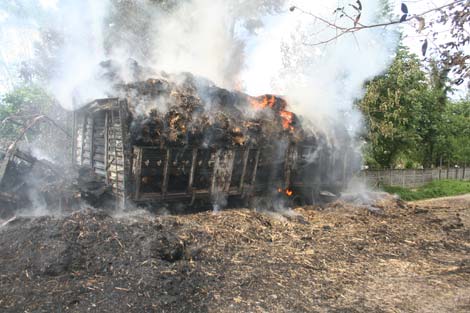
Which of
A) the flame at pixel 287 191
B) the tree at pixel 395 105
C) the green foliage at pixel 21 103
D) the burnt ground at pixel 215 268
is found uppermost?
the tree at pixel 395 105

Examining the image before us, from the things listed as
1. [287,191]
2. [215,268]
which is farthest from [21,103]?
[215,268]

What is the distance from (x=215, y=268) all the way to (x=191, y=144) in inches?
135

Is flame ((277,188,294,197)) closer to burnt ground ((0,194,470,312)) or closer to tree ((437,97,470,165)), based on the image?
burnt ground ((0,194,470,312))

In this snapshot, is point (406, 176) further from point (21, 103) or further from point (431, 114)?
point (21, 103)

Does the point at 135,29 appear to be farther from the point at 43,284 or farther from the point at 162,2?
the point at 43,284

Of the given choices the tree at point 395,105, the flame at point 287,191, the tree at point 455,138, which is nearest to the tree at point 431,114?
the tree at point 395,105

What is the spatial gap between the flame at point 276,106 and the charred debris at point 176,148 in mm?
34

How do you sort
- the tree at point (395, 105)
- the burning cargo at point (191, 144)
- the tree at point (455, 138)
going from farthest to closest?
the tree at point (455, 138) < the tree at point (395, 105) < the burning cargo at point (191, 144)

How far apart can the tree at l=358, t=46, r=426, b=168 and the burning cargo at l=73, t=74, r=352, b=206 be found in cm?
479

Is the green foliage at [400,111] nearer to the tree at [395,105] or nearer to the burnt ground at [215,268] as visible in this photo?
the tree at [395,105]

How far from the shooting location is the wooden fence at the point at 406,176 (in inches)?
741

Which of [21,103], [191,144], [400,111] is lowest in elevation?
[191,144]

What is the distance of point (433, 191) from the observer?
63.4 feet

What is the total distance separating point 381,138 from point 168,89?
11713mm
